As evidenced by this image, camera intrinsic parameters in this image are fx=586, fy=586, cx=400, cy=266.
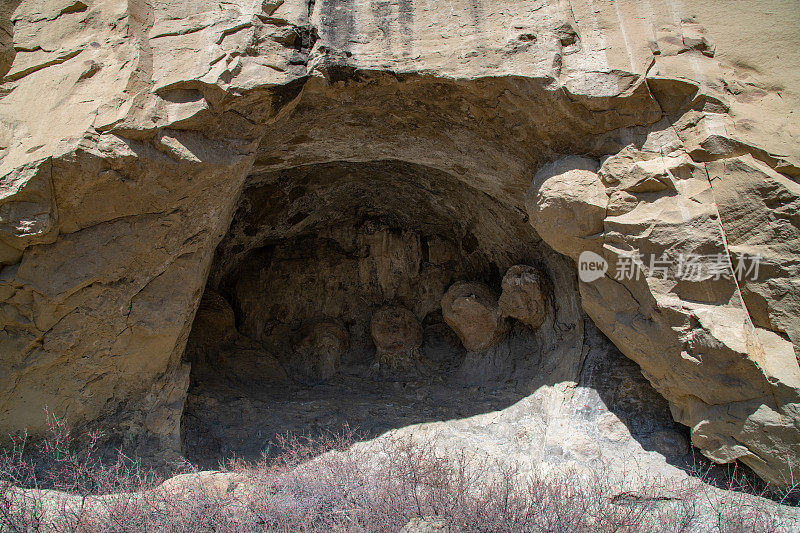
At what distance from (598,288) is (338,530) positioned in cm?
247

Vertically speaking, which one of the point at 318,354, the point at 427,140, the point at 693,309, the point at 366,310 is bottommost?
the point at 318,354

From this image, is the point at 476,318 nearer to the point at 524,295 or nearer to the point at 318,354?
the point at 524,295

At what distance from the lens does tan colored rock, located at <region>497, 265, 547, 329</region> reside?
17.7 feet

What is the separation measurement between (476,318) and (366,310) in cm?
156

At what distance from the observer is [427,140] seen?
4895 mm

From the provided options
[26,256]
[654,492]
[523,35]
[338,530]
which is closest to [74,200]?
[26,256]

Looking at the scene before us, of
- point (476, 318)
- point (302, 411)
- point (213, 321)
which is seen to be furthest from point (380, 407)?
point (213, 321)

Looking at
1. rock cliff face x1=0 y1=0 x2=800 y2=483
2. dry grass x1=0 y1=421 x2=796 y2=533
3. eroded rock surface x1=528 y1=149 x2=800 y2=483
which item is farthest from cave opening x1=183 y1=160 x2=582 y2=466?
eroded rock surface x1=528 y1=149 x2=800 y2=483

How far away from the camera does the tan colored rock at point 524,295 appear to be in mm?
5406

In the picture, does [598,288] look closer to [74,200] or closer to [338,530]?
[338,530]

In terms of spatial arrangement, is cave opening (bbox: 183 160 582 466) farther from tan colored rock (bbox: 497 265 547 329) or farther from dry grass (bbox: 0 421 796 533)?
dry grass (bbox: 0 421 796 533)

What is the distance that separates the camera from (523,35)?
4074 mm

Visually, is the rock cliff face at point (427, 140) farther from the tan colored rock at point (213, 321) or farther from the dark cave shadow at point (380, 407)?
the tan colored rock at point (213, 321)

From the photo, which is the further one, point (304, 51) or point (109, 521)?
point (304, 51)
